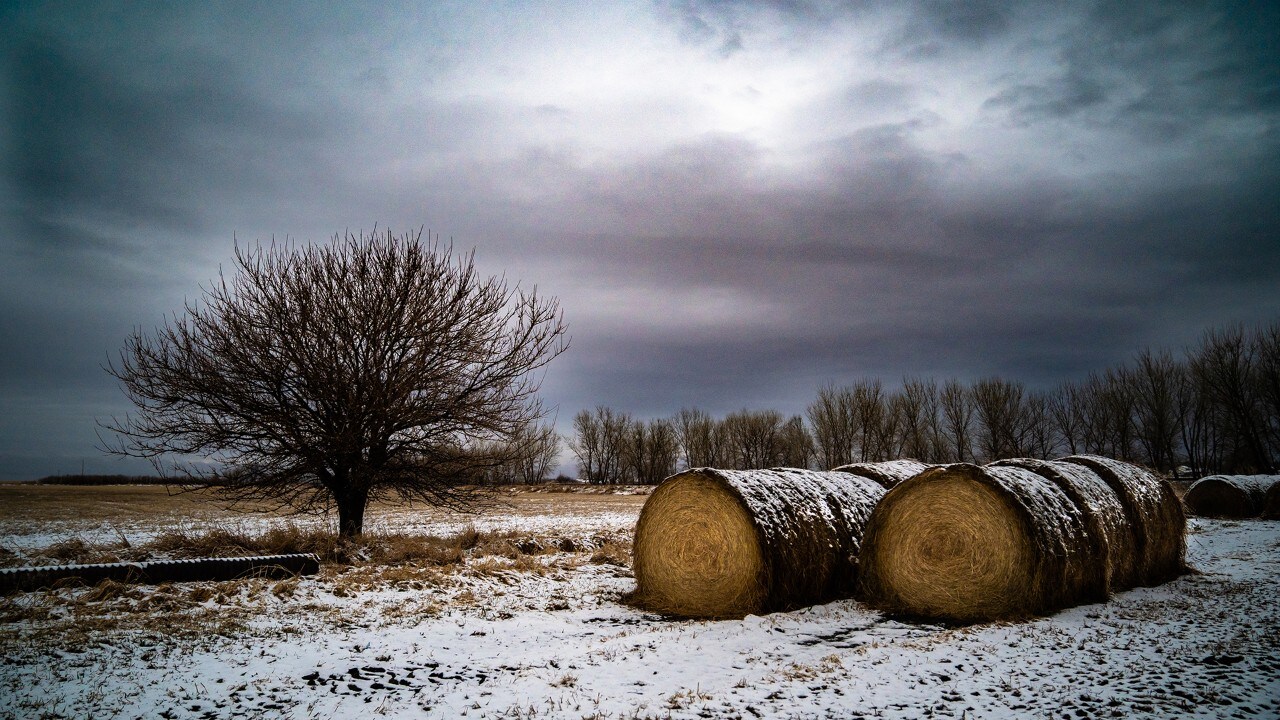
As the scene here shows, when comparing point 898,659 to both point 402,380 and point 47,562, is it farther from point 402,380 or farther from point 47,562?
point 47,562

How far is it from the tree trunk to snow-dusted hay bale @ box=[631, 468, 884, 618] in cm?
687

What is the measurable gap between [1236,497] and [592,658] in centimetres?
2630

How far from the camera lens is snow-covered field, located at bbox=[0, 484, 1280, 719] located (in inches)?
199

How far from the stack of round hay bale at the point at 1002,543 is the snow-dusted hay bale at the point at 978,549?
0.5 inches

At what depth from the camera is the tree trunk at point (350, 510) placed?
1345cm

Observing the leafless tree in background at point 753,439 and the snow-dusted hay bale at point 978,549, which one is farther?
the leafless tree in background at point 753,439

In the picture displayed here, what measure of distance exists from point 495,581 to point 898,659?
20.1 ft

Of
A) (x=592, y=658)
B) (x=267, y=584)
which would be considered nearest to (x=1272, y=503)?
(x=592, y=658)

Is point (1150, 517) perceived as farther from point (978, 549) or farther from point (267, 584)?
point (267, 584)

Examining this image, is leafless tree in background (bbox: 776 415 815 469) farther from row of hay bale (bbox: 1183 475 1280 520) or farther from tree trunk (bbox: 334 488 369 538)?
tree trunk (bbox: 334 488 369 538)

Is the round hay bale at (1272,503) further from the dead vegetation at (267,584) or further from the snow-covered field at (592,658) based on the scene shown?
the dead vegetation at (267,584)

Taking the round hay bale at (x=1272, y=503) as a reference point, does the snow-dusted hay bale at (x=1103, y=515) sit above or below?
above

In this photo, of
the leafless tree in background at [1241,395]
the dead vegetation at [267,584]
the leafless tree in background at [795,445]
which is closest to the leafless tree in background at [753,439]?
the leafless tree in background at [795,445]

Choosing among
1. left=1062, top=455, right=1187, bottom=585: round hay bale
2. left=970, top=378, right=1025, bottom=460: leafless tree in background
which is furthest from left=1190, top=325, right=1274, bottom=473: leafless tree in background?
left=1062, top=455, right=1187, bottom=585: round hay bale
